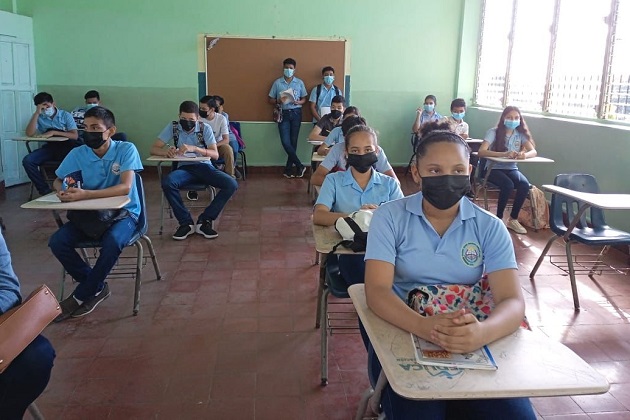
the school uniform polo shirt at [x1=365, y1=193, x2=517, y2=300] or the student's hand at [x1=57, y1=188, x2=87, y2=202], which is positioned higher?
the school uniform polo shirt at [x1=365, y1=193, x2=517, y2=300]

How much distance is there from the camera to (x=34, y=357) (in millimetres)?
1725

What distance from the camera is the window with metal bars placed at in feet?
17.1

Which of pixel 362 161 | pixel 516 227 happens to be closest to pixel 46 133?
pixel 362 161

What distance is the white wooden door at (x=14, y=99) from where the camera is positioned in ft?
22.4

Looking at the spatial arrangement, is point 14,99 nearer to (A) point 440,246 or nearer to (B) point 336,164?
(B) point 336,164

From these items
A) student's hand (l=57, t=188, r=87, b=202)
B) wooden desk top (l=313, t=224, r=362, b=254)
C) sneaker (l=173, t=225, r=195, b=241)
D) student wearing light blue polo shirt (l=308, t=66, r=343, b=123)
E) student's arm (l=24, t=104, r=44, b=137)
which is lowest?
sneaker (l=173, t=225, r=195, b=241)

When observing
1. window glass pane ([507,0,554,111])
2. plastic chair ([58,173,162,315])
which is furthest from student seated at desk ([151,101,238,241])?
window glass pane ([507,0,554,111])

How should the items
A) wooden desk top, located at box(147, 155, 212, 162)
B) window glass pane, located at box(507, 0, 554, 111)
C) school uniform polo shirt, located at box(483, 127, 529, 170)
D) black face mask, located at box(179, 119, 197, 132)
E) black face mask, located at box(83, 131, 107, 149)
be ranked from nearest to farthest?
black face mask, located at box(83, 131, 107, 149) → wooden desk top, located at box(147, 155, 212, 162) → black face mask, located at box(179, 119, 197, 132) → school uniform polo shirt, located at box(483, 127, 529, 170) → window glass pane, located at box(507, 0, 554, 111)

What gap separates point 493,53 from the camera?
8203 mm

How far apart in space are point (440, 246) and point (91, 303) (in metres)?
2.50

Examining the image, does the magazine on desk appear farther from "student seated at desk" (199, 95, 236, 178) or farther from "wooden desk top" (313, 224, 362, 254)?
"student seated at desk" (199, 95, 236, 178)

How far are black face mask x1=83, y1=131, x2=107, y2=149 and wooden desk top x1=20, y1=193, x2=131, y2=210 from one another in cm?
42

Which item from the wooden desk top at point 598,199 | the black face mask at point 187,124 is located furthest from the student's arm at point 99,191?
the wooden desk top at point 598,199

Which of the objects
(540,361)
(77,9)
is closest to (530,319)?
(540,361)
